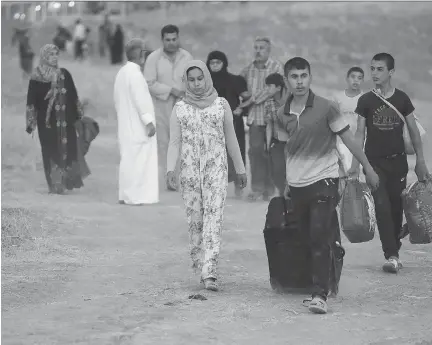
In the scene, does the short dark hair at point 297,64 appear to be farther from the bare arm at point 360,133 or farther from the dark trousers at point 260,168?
the dark trousers at point 260,168

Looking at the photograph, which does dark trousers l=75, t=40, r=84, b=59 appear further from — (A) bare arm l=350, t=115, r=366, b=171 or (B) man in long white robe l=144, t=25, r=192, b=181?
(A) bare arm l=350, t=115, r=366, b=171

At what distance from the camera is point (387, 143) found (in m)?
8.43

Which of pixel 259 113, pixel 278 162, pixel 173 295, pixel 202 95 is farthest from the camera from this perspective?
pixel 259 113

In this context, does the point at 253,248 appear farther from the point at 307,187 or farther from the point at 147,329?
the point at 147,329

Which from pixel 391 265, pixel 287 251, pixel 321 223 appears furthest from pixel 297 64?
pixel 391 265

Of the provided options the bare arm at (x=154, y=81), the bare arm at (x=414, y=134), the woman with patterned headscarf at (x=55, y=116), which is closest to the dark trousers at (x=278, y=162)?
the bare arm at (x=154, y=81)

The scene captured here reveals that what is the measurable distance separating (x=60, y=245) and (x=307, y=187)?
3.33m

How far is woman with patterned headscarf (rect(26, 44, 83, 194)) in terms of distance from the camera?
1350 centimetres

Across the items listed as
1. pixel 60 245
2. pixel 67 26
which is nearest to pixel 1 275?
pixel 60 245

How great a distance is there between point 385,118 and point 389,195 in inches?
23.0

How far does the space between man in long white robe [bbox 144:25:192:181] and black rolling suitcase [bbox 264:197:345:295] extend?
6431 mm

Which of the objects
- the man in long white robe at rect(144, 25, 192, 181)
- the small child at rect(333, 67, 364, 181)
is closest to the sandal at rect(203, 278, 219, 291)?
the small child at rect(333, 67, 364, 181)

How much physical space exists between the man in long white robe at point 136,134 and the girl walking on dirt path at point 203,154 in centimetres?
483

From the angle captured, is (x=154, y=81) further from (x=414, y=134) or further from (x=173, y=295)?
(x=173, y=295)
